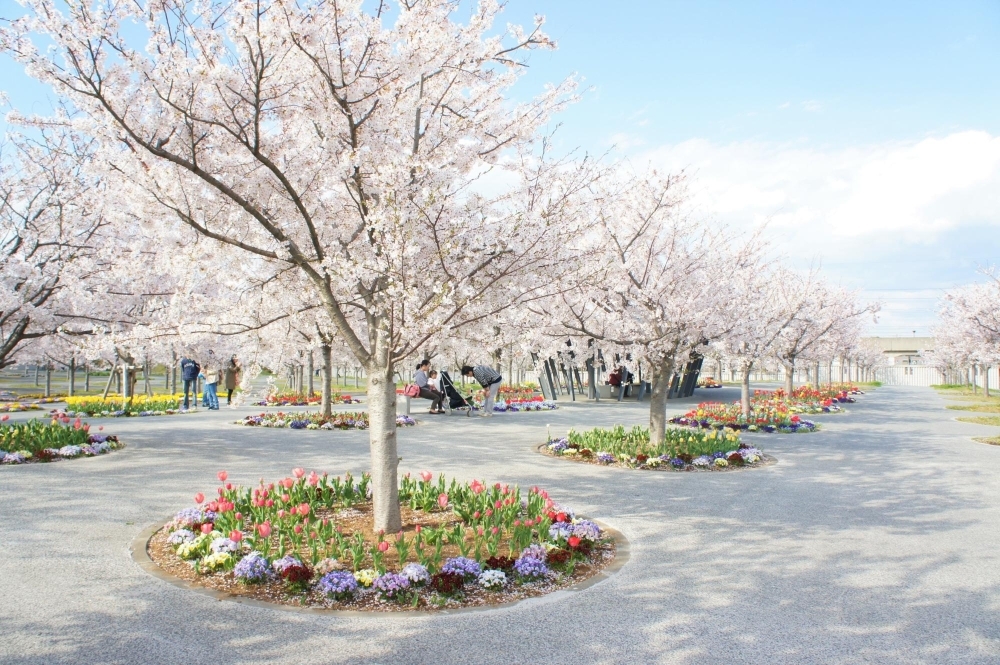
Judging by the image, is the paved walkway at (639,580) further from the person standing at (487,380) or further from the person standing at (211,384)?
A: the person standing at (211,384)

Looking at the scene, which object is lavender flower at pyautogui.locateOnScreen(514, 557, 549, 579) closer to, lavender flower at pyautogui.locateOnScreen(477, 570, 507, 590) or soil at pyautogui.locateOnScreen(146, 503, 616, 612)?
soil at pyautogui.locateOnScreen(146, 503, 616, 612)

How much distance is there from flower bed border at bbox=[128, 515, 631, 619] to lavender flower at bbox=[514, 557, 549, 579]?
22 centimetres

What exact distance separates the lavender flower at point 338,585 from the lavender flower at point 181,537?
66.0 inches

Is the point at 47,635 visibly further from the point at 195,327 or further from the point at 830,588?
the point at 830,588

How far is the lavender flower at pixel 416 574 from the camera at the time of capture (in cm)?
471

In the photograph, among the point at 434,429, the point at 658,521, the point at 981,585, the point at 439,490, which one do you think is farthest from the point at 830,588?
the point at 434,429

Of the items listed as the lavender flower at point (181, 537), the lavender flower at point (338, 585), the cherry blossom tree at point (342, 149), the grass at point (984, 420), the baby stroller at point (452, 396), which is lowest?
the grass at point (984, 420)

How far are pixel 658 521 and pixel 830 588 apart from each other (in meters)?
2.14

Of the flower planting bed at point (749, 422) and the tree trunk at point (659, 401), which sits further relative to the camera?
the flower planting bed at point (749, 422)

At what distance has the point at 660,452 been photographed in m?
10.5

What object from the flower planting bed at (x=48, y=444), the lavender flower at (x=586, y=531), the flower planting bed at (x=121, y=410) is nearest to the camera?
the lavender flower at (x=586, y=531)

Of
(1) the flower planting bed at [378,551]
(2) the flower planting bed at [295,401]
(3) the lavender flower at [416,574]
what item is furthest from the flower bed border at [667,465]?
(2) the flower planting bed at [295,401]

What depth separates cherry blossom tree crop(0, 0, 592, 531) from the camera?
5.35 metres

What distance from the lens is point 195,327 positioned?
6383 millimetres
